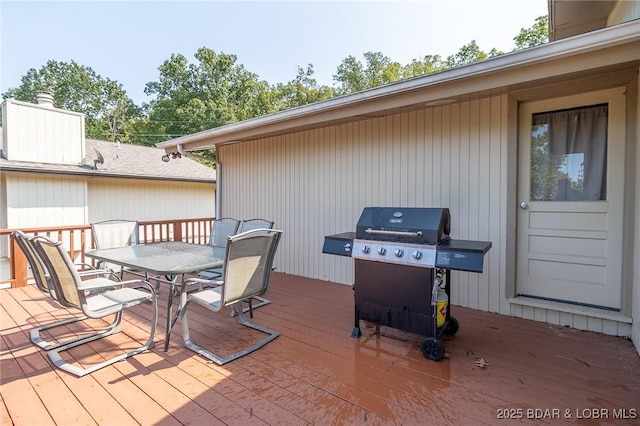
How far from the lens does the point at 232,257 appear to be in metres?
2.38

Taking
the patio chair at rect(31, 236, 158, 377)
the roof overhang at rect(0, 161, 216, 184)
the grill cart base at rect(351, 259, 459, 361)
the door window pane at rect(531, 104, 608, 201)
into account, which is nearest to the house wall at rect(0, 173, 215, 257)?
the roof overhang at rect(0, 161, 216, 184)

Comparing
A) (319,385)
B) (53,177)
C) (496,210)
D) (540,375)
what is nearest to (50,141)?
(53,177)

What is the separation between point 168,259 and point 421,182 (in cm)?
298

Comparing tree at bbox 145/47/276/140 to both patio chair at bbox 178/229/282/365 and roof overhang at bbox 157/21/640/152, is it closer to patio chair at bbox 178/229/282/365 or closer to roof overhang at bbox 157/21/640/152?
roof overhang at bbox 157/21/640/152

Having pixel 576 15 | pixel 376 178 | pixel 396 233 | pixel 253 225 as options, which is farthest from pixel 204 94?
pixel 396 233

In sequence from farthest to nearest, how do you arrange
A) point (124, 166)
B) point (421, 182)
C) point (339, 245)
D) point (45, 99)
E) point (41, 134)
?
point (124, 166)
point (45, 99)
point (41, 134)
point (421, 182)
point (339, 245)

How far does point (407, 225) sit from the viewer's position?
2484mm

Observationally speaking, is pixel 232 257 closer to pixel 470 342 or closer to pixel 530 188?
pixel 470 342

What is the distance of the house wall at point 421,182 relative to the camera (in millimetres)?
3197

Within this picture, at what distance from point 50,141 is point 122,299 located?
7.63 meters

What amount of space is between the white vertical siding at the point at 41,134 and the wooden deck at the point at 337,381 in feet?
20.6

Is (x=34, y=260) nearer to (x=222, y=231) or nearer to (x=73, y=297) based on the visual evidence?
(x=73, y=297)

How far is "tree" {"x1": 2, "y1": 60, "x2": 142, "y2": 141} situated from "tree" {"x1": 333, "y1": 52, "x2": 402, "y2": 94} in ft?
48.6

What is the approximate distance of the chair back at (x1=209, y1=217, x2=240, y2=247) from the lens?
14.0ft
